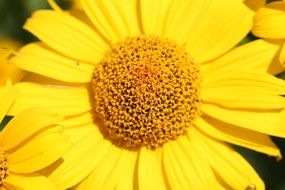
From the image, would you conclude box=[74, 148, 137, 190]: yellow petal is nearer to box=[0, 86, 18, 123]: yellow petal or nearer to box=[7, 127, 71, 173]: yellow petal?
box=[7, 127, 71, 173]: yellow petal

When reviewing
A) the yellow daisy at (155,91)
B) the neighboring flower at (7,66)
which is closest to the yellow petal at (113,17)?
the yellow daisy at (155,91)

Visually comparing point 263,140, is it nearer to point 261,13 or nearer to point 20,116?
point 261,13

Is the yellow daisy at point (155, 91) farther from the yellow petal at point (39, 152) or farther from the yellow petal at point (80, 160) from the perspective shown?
the yellow petal at point (39, 152)

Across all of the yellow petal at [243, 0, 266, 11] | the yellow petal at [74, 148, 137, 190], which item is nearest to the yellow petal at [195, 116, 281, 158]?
the yellow petal at [74, 148, 137, 190]

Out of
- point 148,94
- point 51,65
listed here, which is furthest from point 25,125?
point 148,94

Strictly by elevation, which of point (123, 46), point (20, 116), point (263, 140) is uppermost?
point (123, 46)

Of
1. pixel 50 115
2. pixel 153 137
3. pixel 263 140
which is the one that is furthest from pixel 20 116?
pixel 263 140
